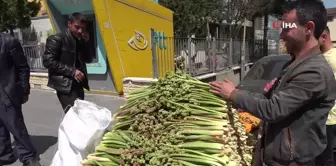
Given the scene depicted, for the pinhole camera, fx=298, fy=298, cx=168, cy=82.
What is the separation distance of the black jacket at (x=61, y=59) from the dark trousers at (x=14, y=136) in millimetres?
595

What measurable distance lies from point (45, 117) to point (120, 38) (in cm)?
322

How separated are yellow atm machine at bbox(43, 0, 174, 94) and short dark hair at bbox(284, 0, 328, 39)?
271 inches

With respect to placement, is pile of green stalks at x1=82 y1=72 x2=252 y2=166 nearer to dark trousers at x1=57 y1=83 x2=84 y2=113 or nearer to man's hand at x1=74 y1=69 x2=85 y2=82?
man's hand at x1=74 y1=69 x2=85 y2=82

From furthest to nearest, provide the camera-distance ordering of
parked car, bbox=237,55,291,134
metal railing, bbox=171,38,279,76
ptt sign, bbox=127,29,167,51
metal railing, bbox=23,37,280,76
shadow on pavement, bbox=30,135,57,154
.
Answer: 1. metal railing, bbox=171,38,279,76
2. metal railing, bbox=23,37,280,76
3. ptt sign, bbox=127,29,167,51
4. parked car, bbox=237,55,291,134
5. shadow on pavement, bbox=30,135,57,154

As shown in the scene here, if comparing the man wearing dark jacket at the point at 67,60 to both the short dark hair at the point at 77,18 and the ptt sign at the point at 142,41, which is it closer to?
the short dark hair at the point at 77,18

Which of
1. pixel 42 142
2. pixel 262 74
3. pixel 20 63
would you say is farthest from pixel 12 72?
pixel 262 74

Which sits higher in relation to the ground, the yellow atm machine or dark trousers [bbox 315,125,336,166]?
the yellow atm machine

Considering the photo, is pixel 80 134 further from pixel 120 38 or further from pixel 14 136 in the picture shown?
pixel 120 38

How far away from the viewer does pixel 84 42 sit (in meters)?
4.10

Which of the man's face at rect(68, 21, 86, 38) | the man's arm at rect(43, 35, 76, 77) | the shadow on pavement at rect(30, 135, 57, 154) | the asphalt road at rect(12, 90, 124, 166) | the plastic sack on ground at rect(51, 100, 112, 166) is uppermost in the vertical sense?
the man's face at rect(68, 21, 86, 38)

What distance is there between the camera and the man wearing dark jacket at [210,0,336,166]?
71.8 inches

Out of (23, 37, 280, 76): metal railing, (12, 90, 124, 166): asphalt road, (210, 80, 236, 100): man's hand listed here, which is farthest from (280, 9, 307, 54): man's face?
(23, 37, 280, 76): metal railing

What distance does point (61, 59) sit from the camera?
3.84m

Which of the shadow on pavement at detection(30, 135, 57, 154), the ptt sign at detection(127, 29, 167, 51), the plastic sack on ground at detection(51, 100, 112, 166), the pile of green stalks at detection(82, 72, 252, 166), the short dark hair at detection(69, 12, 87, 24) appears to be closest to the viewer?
Answer: the pile of green stalks at detection(82, 72, 252, 166)
